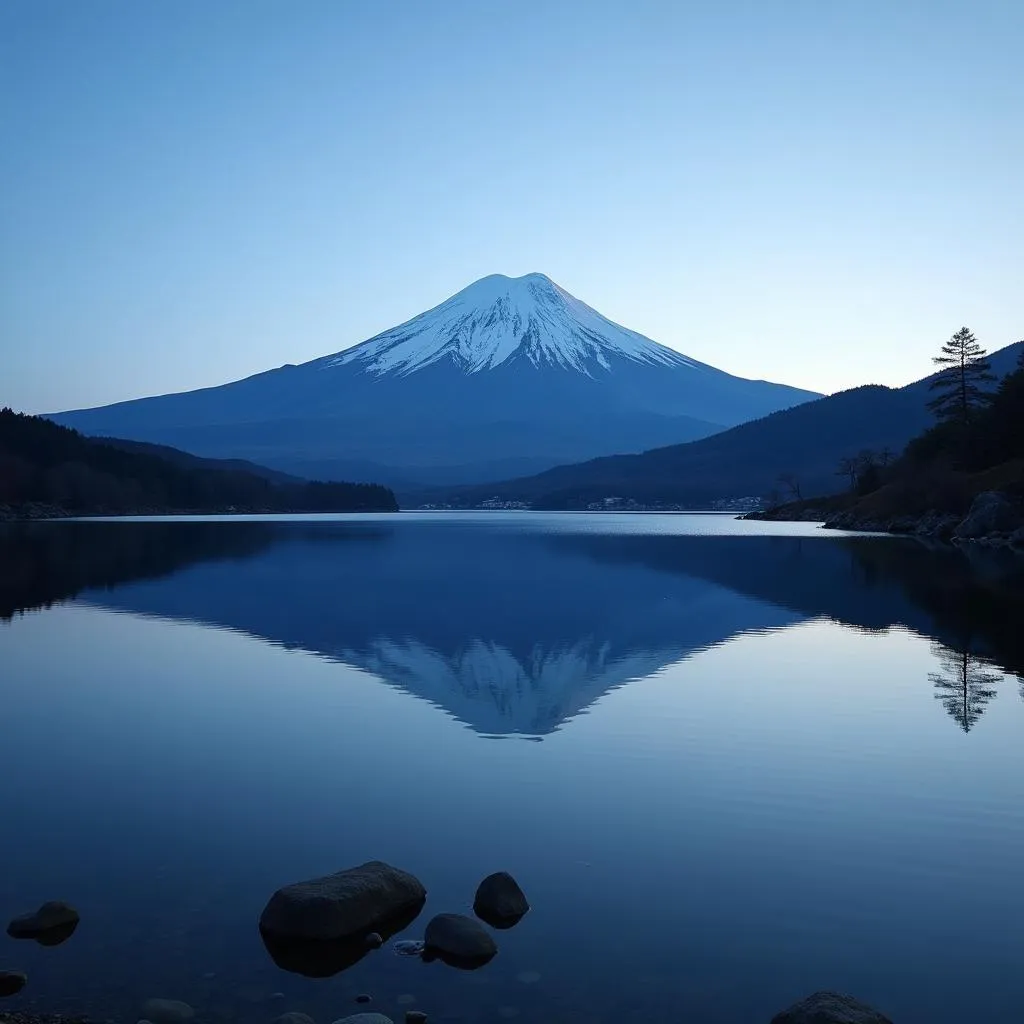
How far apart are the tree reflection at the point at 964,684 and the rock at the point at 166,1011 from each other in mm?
10725

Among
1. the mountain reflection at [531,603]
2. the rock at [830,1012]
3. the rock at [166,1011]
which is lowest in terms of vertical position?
the mountain reflection at [531,603]

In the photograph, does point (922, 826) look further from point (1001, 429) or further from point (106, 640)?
point (1001, 429)

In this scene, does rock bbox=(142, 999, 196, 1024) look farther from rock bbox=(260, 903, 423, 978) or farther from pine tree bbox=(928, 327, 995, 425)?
pine tree bbox=(928, 327, 995, 425)

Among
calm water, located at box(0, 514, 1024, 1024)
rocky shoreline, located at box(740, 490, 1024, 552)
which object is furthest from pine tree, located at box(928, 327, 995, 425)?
calm water, located at box(0, 514, 1024, 1024)

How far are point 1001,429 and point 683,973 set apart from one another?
6585cm

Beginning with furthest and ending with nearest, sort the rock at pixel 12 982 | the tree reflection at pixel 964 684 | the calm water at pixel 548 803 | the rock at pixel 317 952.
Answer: the tree reflection at pixel 964 684, the rock at pixel 317 952, the calm water at pixel 548 803, the rock at pixel 12 982

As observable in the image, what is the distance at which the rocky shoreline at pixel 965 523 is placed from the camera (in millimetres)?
53722

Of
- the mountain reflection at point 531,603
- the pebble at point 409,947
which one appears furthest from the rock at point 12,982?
the mountain reflection at point 531,603

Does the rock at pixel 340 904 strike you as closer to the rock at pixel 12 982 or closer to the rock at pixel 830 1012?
the rock at pixel 12 982

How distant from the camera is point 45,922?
7.11 m

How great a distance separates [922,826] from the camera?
9.53 m

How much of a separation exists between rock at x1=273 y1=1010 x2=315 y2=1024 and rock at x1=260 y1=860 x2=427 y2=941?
117 cm

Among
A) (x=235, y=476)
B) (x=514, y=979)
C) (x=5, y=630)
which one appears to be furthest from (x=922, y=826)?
(x=235, y=476)

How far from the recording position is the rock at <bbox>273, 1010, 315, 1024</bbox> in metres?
5.74
